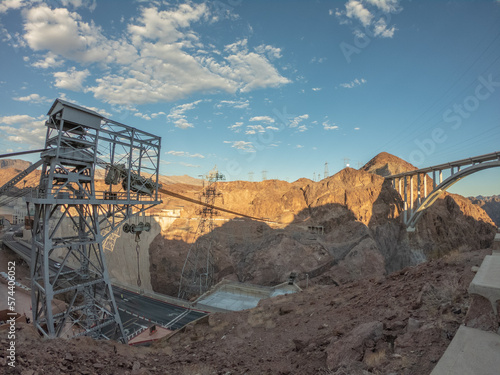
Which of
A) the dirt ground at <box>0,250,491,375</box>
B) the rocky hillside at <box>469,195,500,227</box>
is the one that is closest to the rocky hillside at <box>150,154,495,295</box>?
the dirt ground at <box>0,250,491,375</box>

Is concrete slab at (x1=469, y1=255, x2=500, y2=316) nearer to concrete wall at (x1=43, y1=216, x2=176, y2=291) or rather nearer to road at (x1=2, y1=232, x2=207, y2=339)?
road at (x1=2, y1=232, x2=207, y2=339)

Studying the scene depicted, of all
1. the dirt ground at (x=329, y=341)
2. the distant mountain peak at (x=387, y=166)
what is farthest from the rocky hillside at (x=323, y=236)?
the dirt ground at (x=329, y=341)

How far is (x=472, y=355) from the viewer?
3.75 m

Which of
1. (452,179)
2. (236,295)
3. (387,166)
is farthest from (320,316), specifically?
(387,166)

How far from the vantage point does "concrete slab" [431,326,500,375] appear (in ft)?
11.2

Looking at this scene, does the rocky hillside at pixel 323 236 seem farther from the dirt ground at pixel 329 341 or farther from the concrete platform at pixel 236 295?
the dirt ground at pixel 329 341

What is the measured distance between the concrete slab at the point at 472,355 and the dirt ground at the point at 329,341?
0.68 m

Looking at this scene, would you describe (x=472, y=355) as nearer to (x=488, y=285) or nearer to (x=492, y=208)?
(x=488, y=285)

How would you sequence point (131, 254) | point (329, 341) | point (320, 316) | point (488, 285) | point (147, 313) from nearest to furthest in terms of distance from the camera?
point (488, 285), point (329, 341), point (320, 316), point (147, 313), point (131, 254)

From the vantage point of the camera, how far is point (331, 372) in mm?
5156

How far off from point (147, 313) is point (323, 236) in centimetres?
2706

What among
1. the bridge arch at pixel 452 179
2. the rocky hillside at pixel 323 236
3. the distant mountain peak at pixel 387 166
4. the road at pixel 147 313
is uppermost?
the distant mountain peak at pixel 387 166

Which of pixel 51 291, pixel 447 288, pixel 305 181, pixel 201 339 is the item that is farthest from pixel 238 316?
pixel 305 181

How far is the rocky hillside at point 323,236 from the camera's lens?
123 ft
